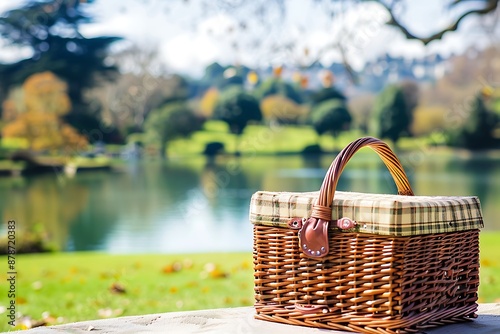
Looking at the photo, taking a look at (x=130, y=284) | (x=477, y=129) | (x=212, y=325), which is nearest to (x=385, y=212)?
(x=212, y=325)

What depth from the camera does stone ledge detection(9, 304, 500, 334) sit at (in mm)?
1469

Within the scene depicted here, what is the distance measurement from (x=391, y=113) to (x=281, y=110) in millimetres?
1076

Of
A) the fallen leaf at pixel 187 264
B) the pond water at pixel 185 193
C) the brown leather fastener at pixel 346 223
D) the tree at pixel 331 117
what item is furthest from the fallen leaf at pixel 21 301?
the tree at pixel 331 117

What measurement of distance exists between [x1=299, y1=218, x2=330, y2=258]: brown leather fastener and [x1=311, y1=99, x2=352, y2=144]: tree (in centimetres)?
521

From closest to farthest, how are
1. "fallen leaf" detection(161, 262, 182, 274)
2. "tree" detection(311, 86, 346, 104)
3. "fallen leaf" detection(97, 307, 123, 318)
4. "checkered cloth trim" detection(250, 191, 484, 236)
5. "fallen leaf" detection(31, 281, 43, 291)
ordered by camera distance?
"checkered cloth trim" detection(250, 191, 484, 236), "fallen leaf" detection(97, 307, 123, 318), "fallen leaf" detection(31, 281, 43, 291), "fallen leaf" detection(161, 262, 182, 274), "tree" detection(311, 86, 346, 104)

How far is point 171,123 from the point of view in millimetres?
6465

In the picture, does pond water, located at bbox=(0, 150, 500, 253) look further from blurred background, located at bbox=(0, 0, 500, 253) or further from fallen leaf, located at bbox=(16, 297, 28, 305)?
fallen leaf, located at bbox=(16, 297, 28, 305)

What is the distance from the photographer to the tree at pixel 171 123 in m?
6.38

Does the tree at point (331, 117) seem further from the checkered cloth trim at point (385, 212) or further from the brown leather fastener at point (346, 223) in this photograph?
the brown leather fastener at point (346, 223)

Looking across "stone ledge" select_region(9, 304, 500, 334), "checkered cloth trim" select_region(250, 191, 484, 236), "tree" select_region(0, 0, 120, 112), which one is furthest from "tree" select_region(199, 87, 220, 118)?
"checkered cloth trim" select_region(250, 191, 484, 236)

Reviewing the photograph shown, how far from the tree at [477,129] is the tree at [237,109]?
1.90 metres

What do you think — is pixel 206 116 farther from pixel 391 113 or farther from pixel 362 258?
pixel 362 258

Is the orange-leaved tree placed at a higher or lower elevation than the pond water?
higher

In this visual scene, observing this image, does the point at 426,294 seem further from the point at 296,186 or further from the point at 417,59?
the point at 417,59
